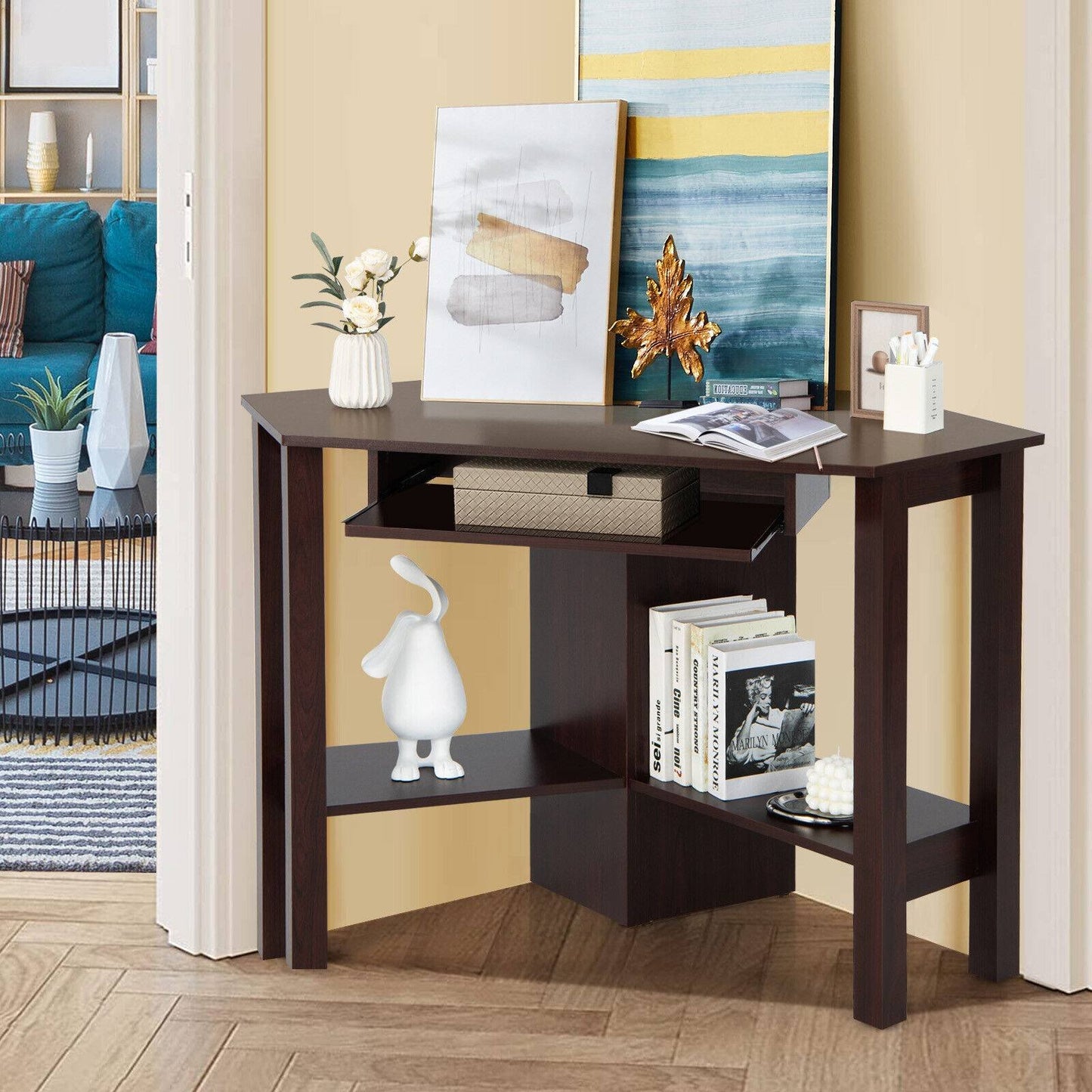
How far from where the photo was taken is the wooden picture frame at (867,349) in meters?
2.23

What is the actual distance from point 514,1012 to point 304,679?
538mm

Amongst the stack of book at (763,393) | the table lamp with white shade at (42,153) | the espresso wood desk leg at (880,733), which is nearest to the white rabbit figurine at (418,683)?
the stack of book at (763,393)

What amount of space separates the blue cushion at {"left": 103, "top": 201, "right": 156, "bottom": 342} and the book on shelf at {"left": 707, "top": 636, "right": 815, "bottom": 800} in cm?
448

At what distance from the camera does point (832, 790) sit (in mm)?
2266

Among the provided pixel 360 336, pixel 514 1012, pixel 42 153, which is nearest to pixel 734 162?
pixel 360 336

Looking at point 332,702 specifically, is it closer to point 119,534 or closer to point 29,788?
point 29,788

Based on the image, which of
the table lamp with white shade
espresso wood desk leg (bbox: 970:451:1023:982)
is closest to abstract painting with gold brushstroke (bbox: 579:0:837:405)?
espresso wood desk leg (bbox: 970:451:1023:982)

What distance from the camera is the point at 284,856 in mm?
2426

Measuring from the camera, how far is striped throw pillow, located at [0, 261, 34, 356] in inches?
240

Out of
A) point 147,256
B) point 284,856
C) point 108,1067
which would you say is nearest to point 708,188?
point 284,856

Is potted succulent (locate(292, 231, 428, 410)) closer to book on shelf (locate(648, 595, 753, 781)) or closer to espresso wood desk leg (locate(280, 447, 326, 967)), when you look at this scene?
espresso wood desk leg (locate(280, 447, 326, 967))

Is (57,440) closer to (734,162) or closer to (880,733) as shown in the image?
(734,162)

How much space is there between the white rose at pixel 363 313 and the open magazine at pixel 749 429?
16.0 inches

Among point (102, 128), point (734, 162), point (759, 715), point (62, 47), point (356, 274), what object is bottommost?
point (759, 715)
